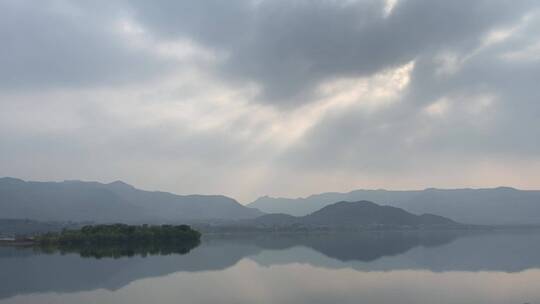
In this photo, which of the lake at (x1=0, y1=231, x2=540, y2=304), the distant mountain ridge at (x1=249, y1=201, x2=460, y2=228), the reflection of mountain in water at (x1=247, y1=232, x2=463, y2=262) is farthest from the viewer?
the distant mountain ridge at (x1=249, y1=201, x2=460, y2=228)

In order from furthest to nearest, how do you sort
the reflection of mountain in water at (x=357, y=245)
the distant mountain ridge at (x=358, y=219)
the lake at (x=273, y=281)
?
1. the distant mountain ridge at (x=358, y=219)
2. the reflection of mountain in water at (x=357, y=245)
3. the lake at (x=273, y=281)

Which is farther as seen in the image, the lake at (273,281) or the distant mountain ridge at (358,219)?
the distant mountain ridge at (358,219)

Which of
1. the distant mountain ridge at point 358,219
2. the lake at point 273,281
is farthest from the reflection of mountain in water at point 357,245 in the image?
the distant mountain ridge at point 358,219

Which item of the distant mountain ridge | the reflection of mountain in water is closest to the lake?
the reflection of mountain in water

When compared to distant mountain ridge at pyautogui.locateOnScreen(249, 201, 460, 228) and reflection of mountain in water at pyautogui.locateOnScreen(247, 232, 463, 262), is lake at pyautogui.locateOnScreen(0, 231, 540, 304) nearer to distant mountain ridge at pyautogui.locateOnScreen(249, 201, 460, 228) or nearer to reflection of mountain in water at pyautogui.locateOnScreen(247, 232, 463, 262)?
reflection of mountain in water at pyautogui.locateOnScreen(247, 232, 463, 262)

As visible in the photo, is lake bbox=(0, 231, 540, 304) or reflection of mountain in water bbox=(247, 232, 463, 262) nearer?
lake bbox=(0, 231, 540, 304)

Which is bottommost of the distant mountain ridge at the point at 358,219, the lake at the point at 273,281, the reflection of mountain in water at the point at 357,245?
the lake at the point at 273,281

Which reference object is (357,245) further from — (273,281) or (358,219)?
(358,219)

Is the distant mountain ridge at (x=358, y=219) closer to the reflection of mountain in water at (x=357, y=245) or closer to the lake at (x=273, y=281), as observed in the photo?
the reflection of mountain in water at (x=357, y=245)

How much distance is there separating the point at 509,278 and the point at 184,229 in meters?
47.5

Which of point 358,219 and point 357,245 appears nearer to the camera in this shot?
point 357,245

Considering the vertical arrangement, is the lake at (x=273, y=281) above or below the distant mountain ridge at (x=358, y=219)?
below

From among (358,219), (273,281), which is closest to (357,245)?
(273,281)

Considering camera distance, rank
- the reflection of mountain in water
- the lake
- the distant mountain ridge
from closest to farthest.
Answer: the lake
the reflection of mountain in water
the distant mountain ridge
